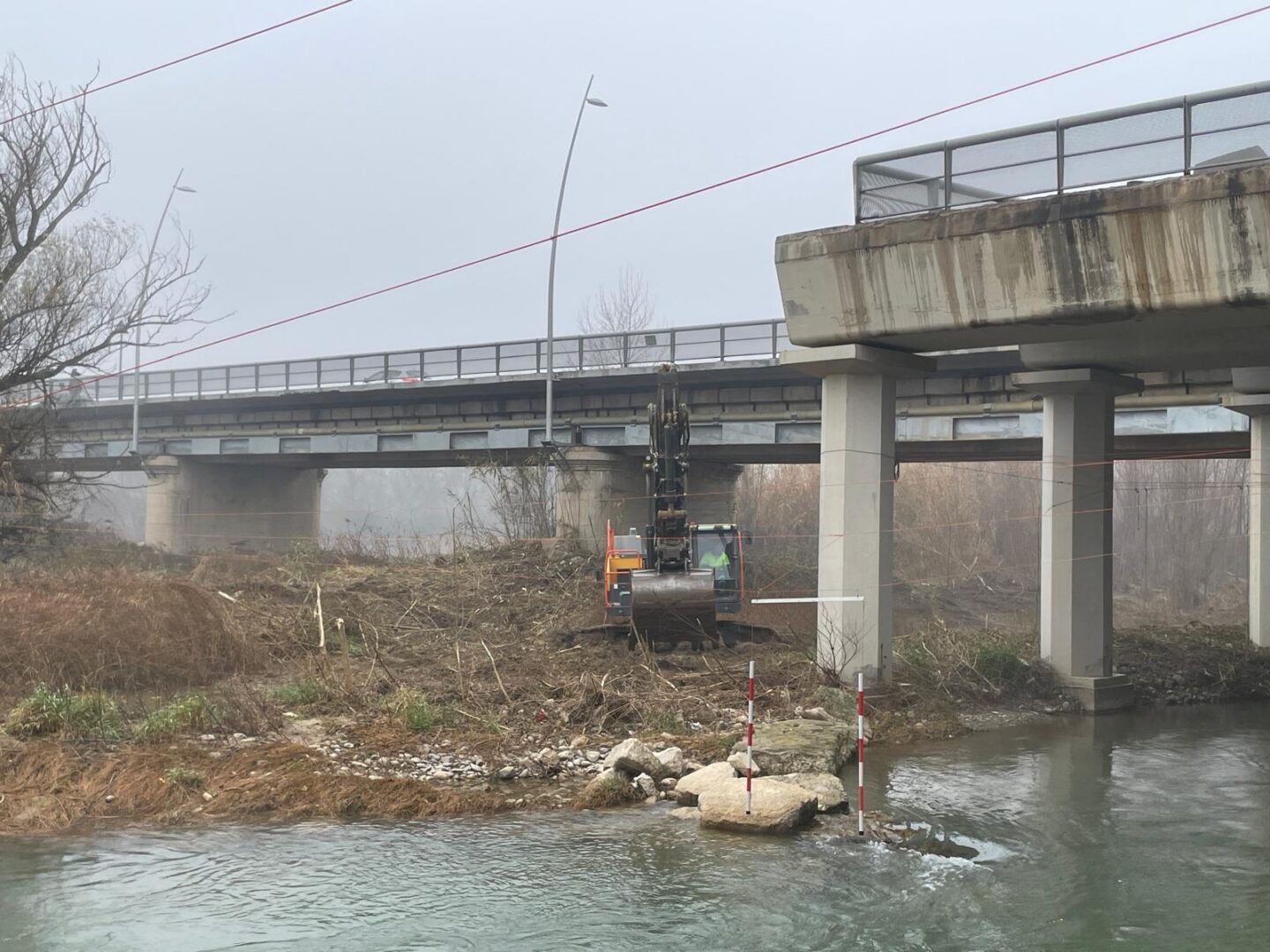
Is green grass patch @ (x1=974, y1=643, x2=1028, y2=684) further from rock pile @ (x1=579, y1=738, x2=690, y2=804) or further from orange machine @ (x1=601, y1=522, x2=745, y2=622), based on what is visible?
rock pile @ (x1=579, y1=738, x2=690, y2=804)

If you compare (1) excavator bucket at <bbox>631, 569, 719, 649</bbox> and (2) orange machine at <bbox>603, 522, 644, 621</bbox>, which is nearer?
(1) excavator bucket at <bbox>631, 569, 719, 649</bbox>

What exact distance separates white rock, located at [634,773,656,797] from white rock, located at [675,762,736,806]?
0.26 metres

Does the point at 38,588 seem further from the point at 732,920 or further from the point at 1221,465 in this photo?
the point at 1221,465

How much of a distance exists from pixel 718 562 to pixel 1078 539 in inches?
282

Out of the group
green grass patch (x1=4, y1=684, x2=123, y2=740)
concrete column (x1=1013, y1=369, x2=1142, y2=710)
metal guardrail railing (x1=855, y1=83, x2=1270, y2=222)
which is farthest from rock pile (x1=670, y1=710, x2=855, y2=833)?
metal guardrail railing (x1=855, y1=83, x2=1270, y2=222)

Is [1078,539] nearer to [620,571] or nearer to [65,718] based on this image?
[620,571]

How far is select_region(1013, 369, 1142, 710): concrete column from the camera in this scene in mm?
20531

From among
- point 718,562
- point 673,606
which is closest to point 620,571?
point 718,562

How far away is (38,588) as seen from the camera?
2069 cm

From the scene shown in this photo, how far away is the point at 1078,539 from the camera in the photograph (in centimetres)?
2069

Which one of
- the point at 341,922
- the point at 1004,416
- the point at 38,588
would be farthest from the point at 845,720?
the point at 1004,416

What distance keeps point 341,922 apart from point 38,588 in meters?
14.4

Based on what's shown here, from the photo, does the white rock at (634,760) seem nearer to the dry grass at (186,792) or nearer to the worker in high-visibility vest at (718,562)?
the dry grass at (186,792)

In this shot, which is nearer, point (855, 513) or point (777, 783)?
point (777, 783)
